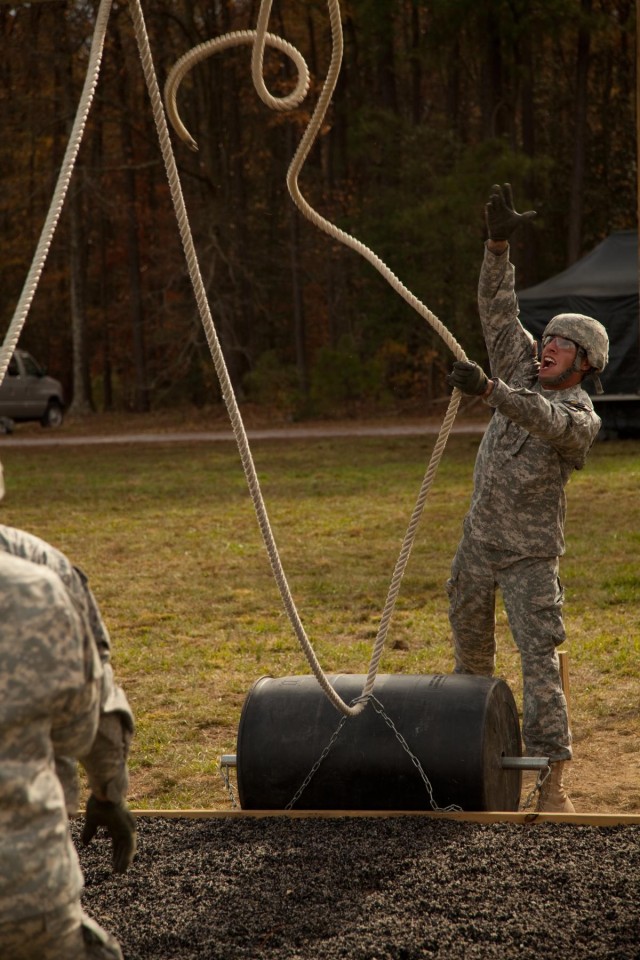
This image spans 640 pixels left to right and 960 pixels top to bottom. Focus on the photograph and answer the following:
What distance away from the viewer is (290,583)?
995cm

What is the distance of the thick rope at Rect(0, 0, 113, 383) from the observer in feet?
10.1

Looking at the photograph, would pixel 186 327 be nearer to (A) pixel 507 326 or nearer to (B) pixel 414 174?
(B) pixel 414 174

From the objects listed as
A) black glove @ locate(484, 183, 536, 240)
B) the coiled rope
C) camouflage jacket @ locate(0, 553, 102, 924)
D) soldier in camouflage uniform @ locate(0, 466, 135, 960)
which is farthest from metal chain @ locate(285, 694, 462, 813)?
camouflage jacket @ locate(0, 553, 102, 924)

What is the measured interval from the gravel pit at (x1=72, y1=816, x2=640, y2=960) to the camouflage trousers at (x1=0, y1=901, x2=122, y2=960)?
1.28 meters

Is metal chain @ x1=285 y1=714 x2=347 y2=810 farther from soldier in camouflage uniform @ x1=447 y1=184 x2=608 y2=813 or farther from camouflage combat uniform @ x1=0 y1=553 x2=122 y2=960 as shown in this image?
camouflage combat uniform @ x1=0 y1=553 x2=122 y2=960

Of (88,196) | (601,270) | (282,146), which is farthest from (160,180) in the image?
(601,270)

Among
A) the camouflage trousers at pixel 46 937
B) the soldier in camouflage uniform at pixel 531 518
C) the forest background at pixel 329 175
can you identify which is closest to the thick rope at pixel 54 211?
the camouflage trousers at pixel 46 937

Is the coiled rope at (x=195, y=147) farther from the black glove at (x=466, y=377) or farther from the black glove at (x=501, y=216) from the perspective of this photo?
the black glove at (x=501, y=216)

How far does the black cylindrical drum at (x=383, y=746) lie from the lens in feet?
14.6

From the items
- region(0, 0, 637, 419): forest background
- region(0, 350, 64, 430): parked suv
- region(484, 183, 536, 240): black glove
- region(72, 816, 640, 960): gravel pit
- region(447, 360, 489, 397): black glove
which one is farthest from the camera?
region(0, 0, 637, 419): forest background

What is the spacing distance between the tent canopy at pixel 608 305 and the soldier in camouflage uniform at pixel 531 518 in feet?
49.8

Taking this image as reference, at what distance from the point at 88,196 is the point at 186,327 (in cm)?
836

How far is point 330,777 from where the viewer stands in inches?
180

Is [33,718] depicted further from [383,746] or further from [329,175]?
[329,175]
